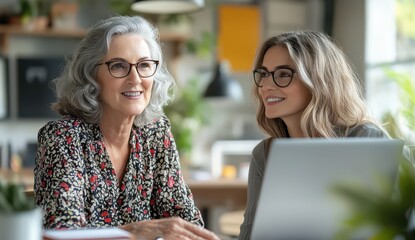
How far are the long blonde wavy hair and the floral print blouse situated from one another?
47 centimetres

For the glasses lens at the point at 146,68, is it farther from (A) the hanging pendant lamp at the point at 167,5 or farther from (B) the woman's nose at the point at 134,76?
(A) the hanging pendant lamp at the point at 167,5

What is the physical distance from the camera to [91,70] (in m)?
2.38

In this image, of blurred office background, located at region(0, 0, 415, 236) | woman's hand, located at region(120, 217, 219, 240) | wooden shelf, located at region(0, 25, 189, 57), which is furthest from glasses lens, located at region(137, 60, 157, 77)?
wooden shelf, located at region(0, 25, 189, 57)

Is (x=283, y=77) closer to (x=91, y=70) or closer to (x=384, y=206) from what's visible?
(x=91, y=70)

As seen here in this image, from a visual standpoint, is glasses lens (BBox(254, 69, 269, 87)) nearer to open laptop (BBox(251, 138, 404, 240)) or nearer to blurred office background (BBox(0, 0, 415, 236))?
open laptop (BBox(251, 138, 404, 240))

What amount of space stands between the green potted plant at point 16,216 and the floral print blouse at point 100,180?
57cm

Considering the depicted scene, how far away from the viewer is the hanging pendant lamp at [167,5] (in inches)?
145

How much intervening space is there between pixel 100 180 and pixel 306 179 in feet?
3.06

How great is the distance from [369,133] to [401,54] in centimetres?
445

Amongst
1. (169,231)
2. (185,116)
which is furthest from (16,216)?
(185,116)

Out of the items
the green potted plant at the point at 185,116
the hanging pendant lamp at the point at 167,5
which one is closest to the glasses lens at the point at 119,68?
the hanging pendant lamp at the point at 167,5

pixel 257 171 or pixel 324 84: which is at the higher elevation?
pixel 324 84

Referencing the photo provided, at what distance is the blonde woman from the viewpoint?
233 cm

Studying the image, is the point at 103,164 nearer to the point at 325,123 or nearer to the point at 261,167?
the point at 261,167
